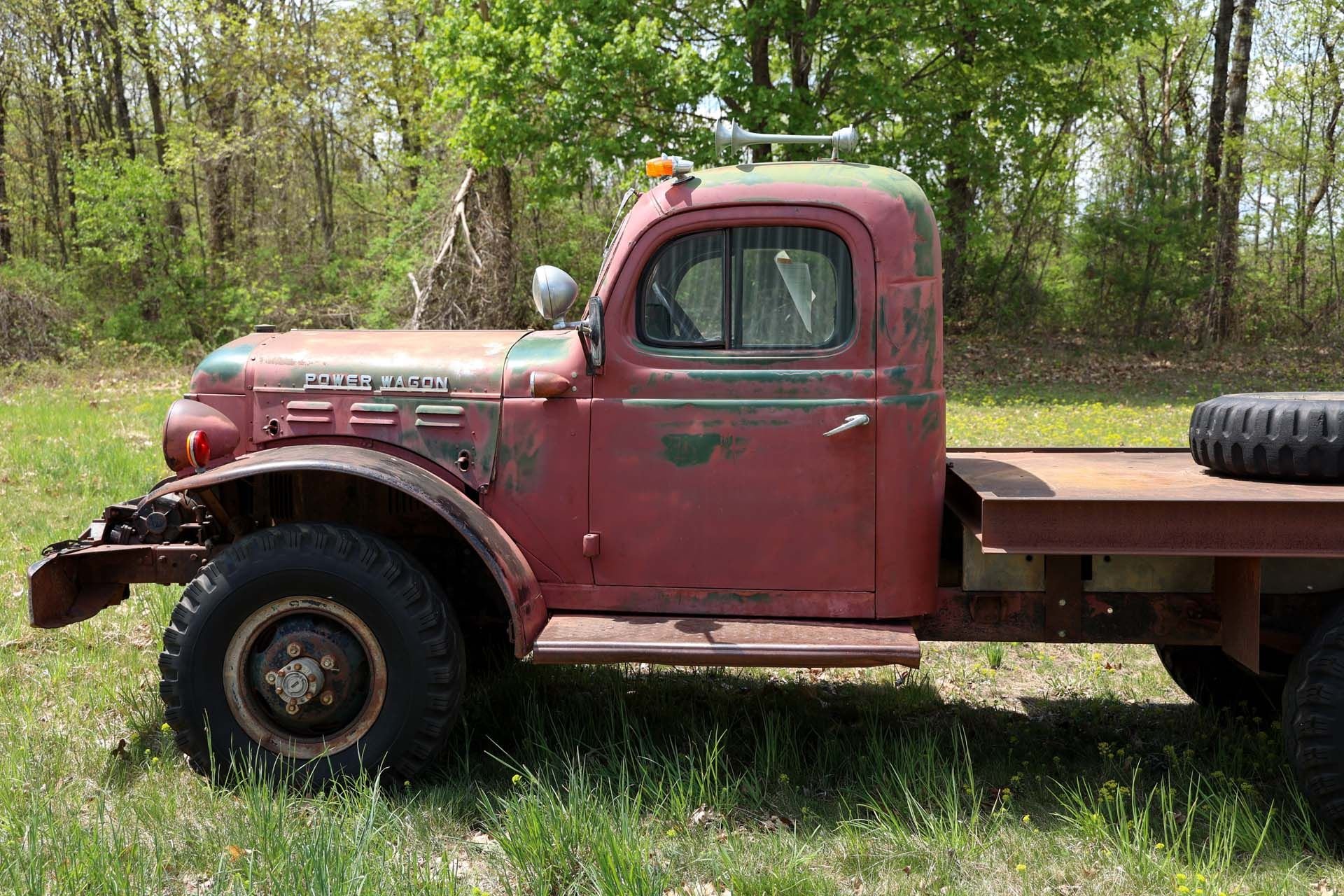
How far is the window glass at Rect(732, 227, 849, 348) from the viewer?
3.75 meters

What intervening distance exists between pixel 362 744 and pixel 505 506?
0.95 meters

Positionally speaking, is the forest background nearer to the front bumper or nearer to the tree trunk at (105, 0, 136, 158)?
the tree trunk at (105, 0, 136, 158)

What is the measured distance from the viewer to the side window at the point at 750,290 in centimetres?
375

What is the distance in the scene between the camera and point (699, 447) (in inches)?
148

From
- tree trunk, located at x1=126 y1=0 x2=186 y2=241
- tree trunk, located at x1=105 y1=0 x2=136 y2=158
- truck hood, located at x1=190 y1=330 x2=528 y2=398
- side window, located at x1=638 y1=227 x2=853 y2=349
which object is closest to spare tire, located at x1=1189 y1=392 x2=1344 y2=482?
side window, located at x1=638 y1=227 x2=853 y2=349

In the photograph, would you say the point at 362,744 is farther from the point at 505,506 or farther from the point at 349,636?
the point at 505,506

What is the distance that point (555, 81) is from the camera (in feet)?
53.5

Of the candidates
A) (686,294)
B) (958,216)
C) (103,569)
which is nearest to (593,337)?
(686,294)

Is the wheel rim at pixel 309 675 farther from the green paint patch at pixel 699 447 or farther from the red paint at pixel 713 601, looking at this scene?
the green paint patch at pixel 699 447

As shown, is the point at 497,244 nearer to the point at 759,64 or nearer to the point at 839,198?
the point at 759,64

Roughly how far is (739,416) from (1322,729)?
2078 mm

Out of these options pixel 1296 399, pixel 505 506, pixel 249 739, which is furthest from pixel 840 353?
pixel 249 739

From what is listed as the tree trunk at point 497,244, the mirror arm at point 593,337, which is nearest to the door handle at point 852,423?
the mirror arm at point 593,337

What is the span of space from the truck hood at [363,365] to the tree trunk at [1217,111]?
63.6 feet
